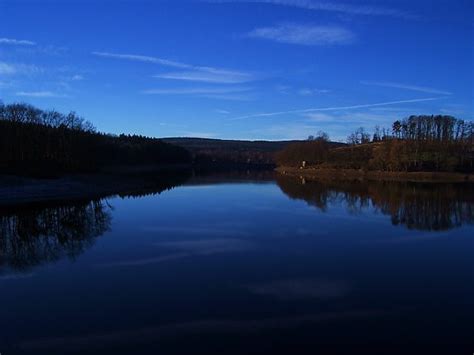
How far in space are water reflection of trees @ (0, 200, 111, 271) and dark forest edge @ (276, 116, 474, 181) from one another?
61.2 metres

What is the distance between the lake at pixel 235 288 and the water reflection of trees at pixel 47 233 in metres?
0.09

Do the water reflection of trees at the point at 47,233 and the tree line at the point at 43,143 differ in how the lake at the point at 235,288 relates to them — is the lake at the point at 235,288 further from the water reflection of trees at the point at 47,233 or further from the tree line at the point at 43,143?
the tree line at the point at 43,143

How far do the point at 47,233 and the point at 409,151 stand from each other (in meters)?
75.2

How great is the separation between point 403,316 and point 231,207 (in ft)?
75.3

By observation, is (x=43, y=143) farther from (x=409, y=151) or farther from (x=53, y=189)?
(x=409, y=151)

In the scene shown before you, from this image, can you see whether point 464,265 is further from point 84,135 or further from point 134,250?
point 84,135

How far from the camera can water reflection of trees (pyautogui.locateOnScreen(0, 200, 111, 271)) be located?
15.7 m

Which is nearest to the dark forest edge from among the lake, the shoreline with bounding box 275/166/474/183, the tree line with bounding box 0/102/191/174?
the shoreline with bounding box 275/166/474/183

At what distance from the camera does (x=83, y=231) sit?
22.0 meters

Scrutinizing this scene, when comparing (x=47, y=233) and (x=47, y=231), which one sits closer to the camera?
(x=47, y=233)

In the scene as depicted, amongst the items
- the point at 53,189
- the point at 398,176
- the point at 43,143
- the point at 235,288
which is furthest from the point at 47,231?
the point at 398,176

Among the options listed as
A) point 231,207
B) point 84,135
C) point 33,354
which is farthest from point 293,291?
point 84,135

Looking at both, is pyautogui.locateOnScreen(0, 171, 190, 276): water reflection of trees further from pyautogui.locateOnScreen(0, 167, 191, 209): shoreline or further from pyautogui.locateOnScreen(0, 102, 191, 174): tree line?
pyautogui.locateOnScreen(0, 102, 191, 174): tree line

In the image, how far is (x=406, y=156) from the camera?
83938 millimetres
